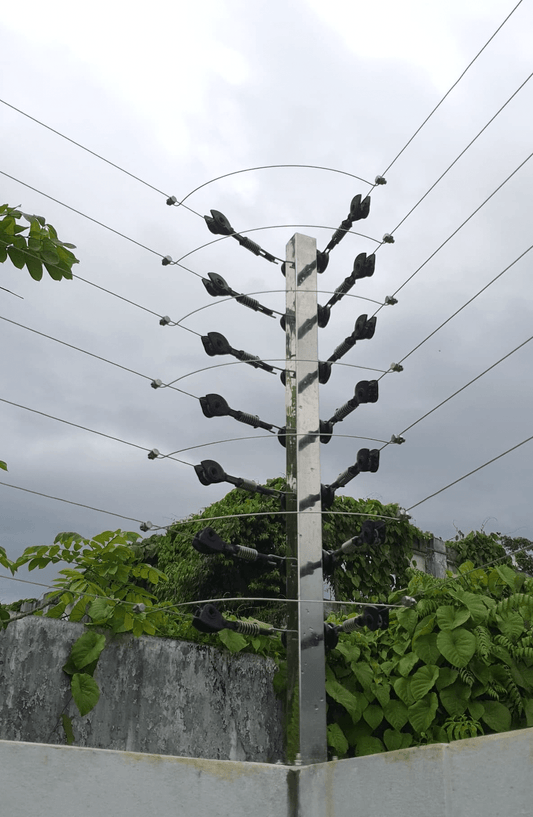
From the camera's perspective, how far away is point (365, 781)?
157 inches

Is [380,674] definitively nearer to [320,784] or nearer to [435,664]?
[435,664]

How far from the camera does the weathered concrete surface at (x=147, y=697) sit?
4.30 metres

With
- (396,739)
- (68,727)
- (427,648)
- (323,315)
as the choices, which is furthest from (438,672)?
(323,315)

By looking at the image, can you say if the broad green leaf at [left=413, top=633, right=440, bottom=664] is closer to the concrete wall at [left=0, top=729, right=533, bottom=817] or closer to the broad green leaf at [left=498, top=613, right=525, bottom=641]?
the broad green leaf at [left=498, top=613, right=525, bottom=641]

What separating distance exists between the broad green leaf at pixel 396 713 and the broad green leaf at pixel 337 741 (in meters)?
0.34

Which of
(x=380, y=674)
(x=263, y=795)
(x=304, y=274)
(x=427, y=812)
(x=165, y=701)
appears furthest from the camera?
(x=304, y=274)

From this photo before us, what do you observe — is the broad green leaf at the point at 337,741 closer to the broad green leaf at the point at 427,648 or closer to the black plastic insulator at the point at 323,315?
the broad green leaf at the point at 427,648

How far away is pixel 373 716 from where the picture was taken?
4828 mm

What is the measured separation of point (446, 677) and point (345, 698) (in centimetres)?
73

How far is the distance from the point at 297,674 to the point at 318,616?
1.35ft

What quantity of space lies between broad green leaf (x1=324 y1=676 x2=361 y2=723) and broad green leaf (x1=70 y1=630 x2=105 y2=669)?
1550 mm

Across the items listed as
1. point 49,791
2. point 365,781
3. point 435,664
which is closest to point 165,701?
point 49,791

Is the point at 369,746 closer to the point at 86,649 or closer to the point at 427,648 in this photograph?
the point at 427,648

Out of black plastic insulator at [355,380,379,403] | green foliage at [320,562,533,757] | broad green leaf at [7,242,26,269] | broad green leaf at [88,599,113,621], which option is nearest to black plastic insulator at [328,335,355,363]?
black plastic insulator at [355,380,379,403]
